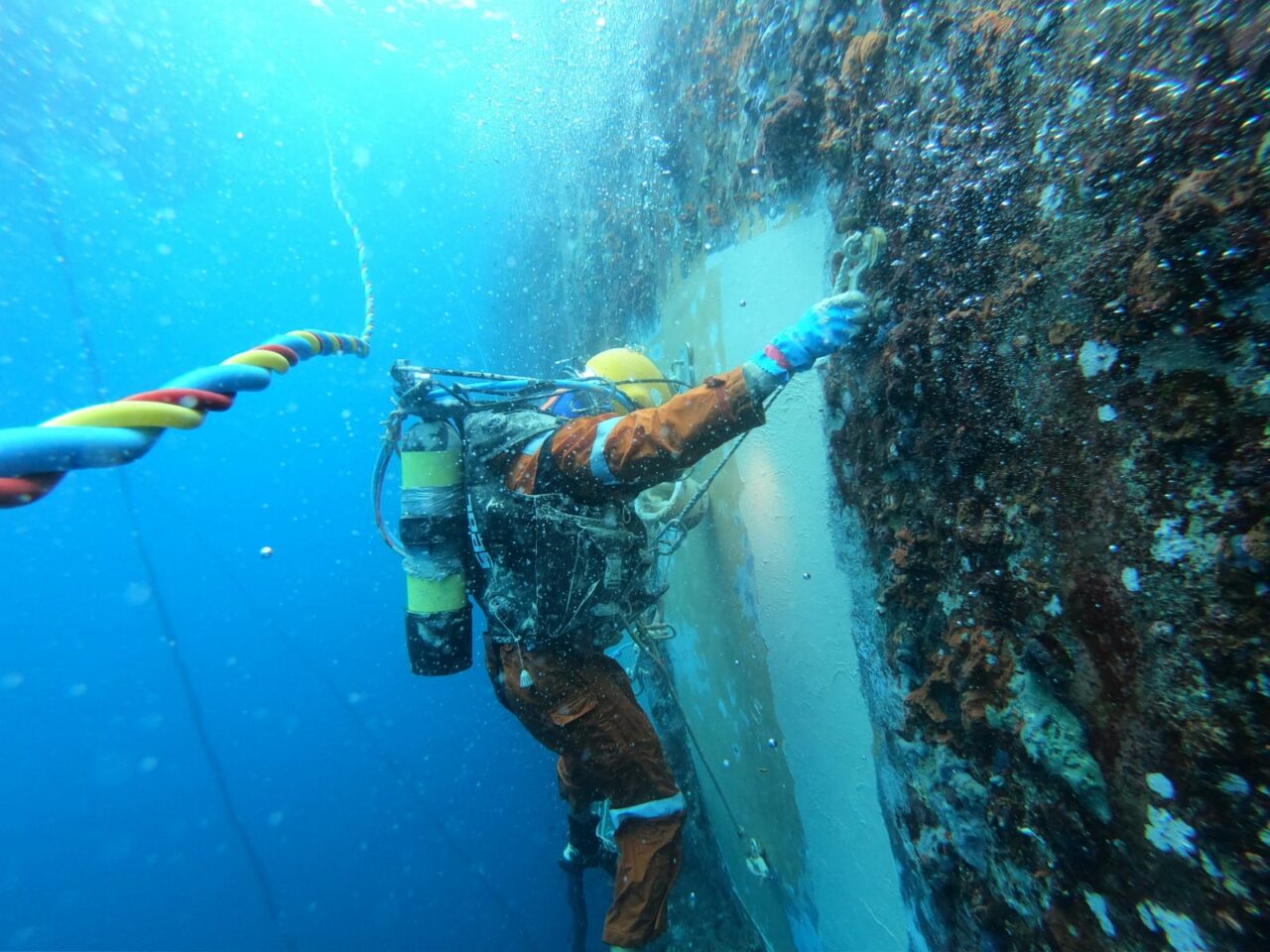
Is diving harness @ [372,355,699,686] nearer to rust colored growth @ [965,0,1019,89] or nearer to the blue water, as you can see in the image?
rust colored growth @ [965,0,1019,89]

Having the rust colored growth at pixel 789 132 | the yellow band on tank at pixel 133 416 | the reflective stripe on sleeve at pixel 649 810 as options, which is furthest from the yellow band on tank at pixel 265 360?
the reflective stripe on sleeve at pixel 649 810

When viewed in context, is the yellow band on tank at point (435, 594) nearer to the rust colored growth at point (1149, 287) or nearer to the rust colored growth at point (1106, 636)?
the rust colored growth at point (1106, 636)

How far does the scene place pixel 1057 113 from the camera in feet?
3.26

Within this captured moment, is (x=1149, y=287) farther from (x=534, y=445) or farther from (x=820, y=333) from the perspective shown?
(x=534, y=445)

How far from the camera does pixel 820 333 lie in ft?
5.35

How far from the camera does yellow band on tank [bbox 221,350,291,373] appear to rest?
1.06 meters

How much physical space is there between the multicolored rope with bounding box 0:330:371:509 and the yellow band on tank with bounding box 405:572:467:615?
176 centimetres

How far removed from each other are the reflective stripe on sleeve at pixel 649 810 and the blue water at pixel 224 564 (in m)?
7.22

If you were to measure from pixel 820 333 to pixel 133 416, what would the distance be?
5.19ft

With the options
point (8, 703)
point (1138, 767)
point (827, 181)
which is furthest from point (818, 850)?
point (8, 703)

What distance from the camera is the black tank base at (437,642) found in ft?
8.53

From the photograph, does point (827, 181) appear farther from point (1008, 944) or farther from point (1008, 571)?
point (1008, 944)

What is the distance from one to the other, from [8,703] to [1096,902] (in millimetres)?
31721

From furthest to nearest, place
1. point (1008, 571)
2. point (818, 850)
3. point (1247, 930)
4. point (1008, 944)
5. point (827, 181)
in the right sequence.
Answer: point (818, 850), point (827, 181), point (1008, 944), point (1008, 571), point (1247, 930)
